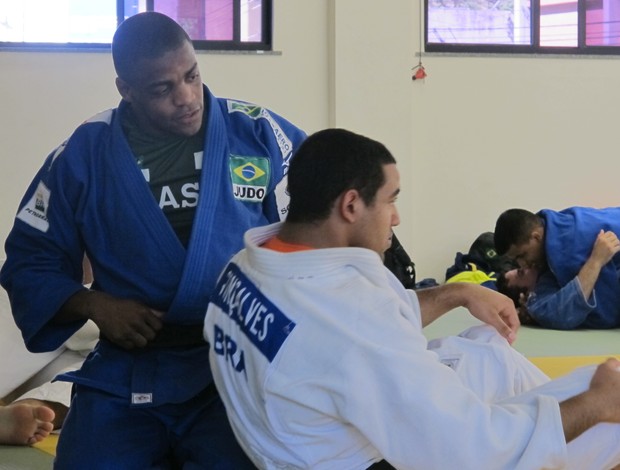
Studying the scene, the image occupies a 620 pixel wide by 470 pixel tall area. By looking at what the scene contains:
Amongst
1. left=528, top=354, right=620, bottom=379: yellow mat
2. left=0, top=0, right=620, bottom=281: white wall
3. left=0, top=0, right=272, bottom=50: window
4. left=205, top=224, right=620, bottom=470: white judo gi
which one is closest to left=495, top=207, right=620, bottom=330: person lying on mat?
left=528, top=354, right=620, bottom=379: yellow mat

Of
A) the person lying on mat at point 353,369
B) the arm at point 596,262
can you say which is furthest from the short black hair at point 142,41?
the arm at point 596,262

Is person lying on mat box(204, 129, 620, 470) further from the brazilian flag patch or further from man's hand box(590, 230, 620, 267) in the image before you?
man's hand box(590, 230, 620, 267)

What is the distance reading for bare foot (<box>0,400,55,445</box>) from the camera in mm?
2602

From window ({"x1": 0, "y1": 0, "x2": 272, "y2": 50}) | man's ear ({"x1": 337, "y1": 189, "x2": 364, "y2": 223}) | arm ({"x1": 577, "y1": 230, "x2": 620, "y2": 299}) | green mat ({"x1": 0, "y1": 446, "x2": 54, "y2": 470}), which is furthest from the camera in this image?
window ({"x1": 0, "y1": 0, "x2": 272, "y2": 50})

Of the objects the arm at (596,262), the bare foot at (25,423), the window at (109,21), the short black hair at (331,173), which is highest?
the window at (109,21)

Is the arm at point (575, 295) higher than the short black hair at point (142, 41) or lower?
lower

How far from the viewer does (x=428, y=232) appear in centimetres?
681

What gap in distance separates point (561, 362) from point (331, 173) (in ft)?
7.88

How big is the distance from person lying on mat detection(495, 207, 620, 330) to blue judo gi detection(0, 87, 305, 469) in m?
2.83

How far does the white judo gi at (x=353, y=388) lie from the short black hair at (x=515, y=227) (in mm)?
3015

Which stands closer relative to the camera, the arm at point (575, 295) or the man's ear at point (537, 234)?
the arm at point (575, 295)

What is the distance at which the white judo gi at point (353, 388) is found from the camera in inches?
57.3

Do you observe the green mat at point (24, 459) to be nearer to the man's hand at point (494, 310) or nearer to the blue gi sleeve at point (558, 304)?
the man's hand at point (494, 310)

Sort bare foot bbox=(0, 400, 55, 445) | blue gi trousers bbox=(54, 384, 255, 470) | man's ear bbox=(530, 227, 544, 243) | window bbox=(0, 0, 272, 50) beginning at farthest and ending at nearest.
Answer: window bbox=(0, 0, 272, 50) → man's ear bbox=(530, 227, 544, 243) → bare foot bbox=(0, 400, 55, 445) → blue gi trousers bbox=(54, 384, 255, 470)
